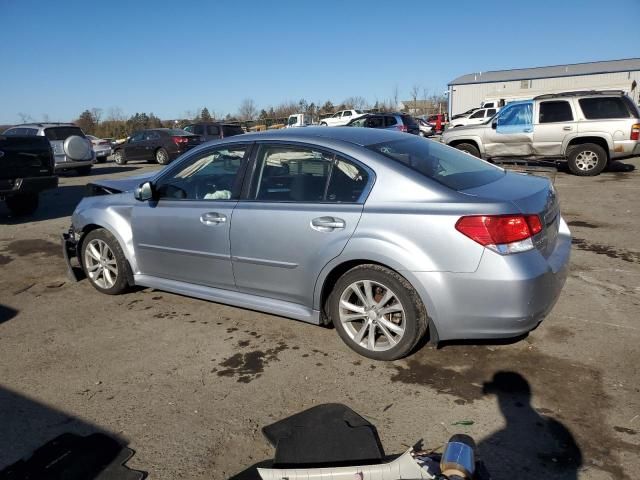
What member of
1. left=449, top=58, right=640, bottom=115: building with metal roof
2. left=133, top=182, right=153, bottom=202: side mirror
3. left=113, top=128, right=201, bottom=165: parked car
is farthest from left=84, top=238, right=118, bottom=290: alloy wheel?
left=449, top=58, right=640, bottom=115: building with metal roof

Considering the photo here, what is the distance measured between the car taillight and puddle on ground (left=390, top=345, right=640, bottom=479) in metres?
0.87

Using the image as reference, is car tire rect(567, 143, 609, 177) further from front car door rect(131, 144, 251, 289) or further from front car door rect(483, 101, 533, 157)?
front car door rect(131, 144, 251, 289)

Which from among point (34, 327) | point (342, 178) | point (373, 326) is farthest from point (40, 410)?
point (342, 178)

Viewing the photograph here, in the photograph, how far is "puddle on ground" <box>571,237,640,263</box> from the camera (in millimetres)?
5730

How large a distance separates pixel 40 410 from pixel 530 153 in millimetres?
12565

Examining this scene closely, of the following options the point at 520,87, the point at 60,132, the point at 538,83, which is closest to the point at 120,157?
the point at 60,132

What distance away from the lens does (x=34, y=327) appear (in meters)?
4.49

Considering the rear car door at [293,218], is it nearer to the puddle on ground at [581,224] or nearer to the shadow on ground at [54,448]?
the shadow on ground at [54,448]

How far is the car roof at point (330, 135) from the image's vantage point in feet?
12.7

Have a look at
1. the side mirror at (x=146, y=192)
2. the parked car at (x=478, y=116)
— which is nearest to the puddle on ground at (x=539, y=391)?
the side mirror at (x=146, y=192)

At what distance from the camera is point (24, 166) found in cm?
862

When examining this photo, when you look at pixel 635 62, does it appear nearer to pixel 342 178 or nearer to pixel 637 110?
pixel 637 110


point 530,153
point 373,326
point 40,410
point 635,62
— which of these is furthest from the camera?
point 635,62

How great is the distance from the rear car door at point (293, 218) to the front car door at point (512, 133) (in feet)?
34.6
